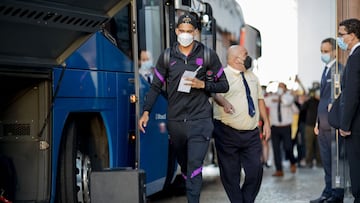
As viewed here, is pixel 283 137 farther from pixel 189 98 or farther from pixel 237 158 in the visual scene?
pixel 189 98

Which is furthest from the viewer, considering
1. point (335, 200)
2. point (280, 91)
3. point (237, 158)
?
point (280, 91)

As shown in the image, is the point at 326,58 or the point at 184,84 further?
the point at 326,58

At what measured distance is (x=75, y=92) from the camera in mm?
7586

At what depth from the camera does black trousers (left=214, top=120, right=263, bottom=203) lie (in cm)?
912

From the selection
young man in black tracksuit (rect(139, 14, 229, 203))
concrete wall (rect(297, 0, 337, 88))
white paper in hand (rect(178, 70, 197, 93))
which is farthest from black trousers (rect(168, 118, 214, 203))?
concrete wall (rect(297, 0, 337, 88))

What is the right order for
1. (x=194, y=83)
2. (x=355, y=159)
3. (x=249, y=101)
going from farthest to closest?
1. (x=249, y=101)
2. (x=355, y=159)
3. (x=194, y=83)

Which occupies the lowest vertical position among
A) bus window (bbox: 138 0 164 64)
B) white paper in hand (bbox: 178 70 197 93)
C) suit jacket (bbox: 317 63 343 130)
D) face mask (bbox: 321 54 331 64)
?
suit jacket (bbox: 317 63 343 130)

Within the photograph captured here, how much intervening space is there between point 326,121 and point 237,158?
2.02m

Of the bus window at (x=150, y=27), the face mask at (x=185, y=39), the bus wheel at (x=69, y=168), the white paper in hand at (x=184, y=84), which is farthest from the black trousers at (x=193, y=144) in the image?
the bus window at (x=150, y=27)

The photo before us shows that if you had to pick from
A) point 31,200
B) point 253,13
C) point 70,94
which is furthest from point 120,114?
point 253,13

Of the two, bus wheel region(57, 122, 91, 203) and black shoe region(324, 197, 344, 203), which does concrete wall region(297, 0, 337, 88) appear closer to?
black shoe region(324, 197, 344, 203)

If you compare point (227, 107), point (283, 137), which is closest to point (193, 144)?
point (227, 107)

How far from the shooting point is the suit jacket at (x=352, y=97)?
27.7 ft

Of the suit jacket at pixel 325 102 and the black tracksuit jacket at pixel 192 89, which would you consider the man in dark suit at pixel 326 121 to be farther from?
the black tracksuit jacket at pixel 192 89
